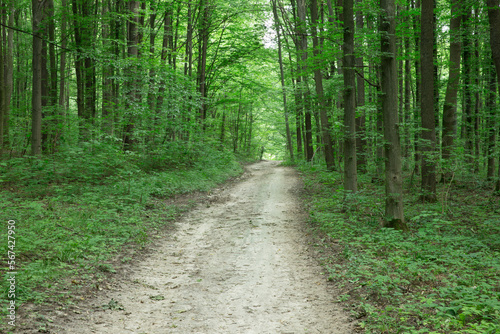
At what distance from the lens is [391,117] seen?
22.9 feet

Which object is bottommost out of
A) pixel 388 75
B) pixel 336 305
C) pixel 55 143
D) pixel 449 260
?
pixel 336 305

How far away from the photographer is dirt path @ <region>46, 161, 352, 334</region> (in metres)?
3.89

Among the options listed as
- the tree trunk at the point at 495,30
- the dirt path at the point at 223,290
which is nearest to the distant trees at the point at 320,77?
the tree trunk at the point at 495,30

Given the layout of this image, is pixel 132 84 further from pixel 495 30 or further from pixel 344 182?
pixel 495 30

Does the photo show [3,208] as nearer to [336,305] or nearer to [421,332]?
[336,305]

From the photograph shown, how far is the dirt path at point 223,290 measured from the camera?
3889 millimetres

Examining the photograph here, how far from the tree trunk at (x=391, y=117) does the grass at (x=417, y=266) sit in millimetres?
541

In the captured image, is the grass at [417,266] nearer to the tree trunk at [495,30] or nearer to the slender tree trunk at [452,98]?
the slender tree trunk at [452,98]

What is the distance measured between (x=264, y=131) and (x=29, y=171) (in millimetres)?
35147

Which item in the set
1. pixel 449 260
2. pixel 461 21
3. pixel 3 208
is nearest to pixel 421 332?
pixel 449 260

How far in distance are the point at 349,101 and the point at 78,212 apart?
763 centimetres

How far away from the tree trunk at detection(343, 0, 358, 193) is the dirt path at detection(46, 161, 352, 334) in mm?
2499

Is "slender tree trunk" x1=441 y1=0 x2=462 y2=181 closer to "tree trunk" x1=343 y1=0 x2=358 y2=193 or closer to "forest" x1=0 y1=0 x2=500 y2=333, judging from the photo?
"forest" x1=0 y1=0 x2=500 y2=333

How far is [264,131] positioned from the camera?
4325cm
